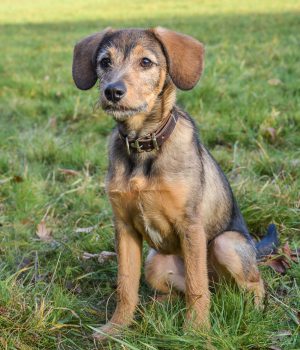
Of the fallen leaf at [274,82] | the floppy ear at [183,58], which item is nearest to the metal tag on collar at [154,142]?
the floppy ear at [183,58]

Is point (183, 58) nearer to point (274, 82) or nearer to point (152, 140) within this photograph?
Answer: point (152, 140)

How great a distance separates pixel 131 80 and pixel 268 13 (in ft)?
45.7

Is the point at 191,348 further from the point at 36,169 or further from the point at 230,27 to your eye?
the point at 230,27

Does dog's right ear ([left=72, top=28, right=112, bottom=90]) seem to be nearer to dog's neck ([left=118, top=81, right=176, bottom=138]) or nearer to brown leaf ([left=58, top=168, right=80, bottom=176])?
dog's neck ([left=118, top=81, right=176, bottom=138])

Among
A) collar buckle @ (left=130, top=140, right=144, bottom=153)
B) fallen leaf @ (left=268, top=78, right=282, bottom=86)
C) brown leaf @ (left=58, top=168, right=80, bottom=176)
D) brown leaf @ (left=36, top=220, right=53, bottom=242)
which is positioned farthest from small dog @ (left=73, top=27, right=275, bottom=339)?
fallen leaf @ (left=268, top=78, right=282, bottom=86)

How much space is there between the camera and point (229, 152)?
562 cm

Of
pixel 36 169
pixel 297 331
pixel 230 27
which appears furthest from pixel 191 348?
pixel 230 27

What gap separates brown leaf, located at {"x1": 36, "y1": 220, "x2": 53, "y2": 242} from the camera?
4.35 m

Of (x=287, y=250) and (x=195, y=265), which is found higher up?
(x=195, y=265)

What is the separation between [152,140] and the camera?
10.9ft

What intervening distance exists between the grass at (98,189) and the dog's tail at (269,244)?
0.45 ft

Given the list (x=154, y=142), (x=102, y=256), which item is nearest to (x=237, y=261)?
(x=154, y=142)

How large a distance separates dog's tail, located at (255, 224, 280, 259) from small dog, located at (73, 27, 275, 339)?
1.02 feet

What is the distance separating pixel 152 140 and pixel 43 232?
152 cm
